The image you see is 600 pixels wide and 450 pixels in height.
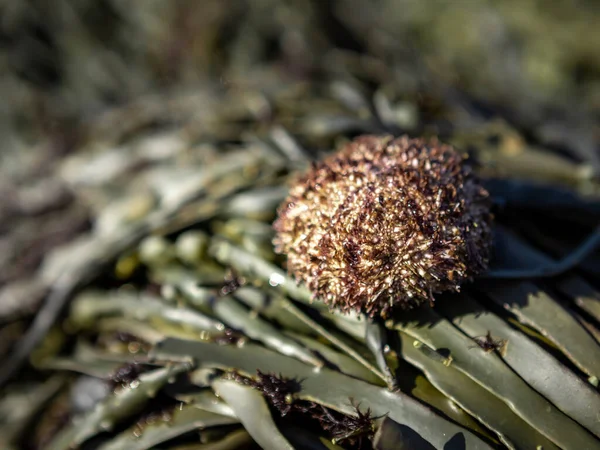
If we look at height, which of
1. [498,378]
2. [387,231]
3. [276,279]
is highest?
[276,279]

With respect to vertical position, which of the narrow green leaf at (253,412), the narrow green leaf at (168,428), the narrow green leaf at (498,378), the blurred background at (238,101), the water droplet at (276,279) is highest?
the blurred background at (238,101)

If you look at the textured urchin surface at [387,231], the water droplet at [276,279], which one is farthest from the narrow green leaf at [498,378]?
the water droplet at [276,279]

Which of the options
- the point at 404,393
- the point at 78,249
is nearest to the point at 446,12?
the point at 78,249

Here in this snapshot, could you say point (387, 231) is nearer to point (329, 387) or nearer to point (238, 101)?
point (329, 387)

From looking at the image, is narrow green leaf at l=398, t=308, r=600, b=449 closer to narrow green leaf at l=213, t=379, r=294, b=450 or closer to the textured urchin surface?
the textured urchin surface

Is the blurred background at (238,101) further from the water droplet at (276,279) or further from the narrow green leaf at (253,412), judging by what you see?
the narrow green leaf at (253,412)

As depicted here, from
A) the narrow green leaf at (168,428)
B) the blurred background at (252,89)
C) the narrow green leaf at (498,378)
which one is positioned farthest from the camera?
the blurred background at (252,89)

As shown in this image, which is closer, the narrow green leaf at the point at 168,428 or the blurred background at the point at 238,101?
the narrow green leaf at the point at 168,428

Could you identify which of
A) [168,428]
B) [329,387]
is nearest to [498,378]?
[329,387]

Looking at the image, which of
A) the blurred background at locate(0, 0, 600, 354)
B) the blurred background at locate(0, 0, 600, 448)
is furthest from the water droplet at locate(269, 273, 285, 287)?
the blurred background at locate(0, 0, 600, 354)
